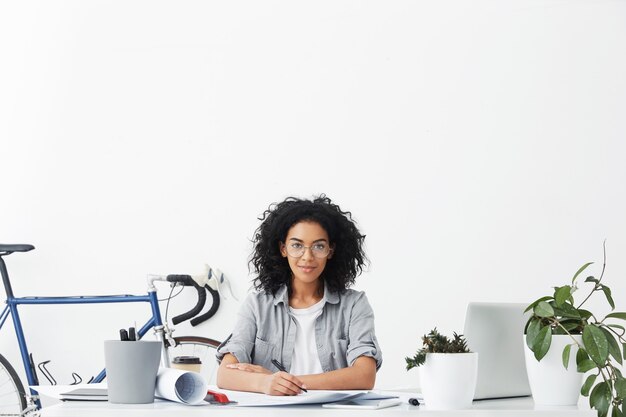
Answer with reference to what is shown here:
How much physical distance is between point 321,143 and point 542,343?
90.1 inches

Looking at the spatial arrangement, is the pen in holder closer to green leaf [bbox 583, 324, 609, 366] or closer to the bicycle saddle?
green leaf [bbox 583, 324, 609, 366]

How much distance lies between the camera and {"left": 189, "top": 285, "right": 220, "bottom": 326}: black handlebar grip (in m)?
3.62

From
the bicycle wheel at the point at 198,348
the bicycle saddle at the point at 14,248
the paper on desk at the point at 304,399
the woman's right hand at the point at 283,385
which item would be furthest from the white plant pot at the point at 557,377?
the bicycle saddle at the point at 14,248

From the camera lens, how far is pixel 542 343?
4.66 ft

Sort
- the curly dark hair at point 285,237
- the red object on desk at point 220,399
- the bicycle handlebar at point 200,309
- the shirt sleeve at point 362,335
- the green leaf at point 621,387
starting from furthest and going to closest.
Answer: the bicycle handlebar at point 200,309, the curly dark hair at point 285,237, the shirt sleeve at point 362,335, the green leaf at point 621,387, the red object on desk at point 220,399

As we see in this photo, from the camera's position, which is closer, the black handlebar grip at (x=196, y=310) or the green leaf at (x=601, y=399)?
the green leaf at (x=601, y=399)

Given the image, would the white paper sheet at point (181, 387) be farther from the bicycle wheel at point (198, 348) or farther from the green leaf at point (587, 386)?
the bicycle wheel at point (198, 348)

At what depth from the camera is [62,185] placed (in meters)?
3.78

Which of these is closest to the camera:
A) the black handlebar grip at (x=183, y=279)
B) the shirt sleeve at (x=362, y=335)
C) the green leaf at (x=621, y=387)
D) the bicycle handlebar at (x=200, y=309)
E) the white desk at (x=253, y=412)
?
the white desk at (x=253, y=412)

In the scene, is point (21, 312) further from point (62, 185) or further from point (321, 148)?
point (321, 148)

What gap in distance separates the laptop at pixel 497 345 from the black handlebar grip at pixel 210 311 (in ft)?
7.01

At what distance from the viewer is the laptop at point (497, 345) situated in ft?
5.12

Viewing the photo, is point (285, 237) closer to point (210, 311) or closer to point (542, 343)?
point (542, 343)

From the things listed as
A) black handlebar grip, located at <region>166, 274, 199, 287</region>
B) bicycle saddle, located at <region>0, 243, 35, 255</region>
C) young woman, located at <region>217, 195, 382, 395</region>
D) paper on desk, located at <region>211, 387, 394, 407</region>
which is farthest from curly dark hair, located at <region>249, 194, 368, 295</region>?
bicycle saddle, located at <region>0, 243, 35, 255</region>
